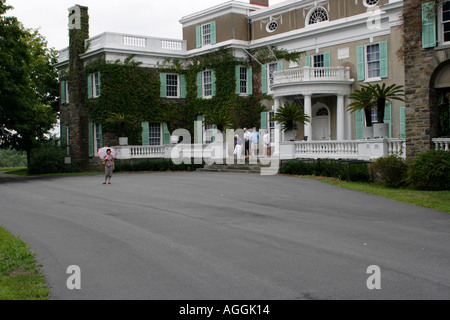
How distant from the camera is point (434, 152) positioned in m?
17.5

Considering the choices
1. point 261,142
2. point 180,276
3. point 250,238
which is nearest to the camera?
point 180,276

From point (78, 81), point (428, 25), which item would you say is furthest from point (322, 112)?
point (78, 81)

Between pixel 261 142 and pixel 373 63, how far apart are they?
8.93 meters

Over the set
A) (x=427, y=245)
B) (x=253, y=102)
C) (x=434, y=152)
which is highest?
(x=253, y=102)

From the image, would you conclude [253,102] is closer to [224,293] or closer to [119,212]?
[119,212]

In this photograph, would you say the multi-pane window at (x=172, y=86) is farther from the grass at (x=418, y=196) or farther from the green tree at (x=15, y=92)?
the grass at (x=418, y=196)

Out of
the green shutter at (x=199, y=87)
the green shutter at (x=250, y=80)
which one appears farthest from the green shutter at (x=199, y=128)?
the green shutter at (x=250, y=80)

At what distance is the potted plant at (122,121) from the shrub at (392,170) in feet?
57.3

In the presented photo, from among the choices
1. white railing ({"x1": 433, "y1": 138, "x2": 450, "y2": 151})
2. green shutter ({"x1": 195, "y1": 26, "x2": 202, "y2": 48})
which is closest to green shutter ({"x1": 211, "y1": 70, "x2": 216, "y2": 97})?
green shutter ({"x1": 195, "y1": 26, "x2": 202, "y2": 48})

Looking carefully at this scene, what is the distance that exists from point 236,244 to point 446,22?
47.0 feet

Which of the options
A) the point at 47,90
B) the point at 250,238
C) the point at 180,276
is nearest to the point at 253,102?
the point at 47,90

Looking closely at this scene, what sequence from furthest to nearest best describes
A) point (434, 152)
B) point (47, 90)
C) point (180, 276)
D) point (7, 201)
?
point (47, 90)
point (434, 152)
point (7, 201)
point (180, 276)

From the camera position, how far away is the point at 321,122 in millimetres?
30547

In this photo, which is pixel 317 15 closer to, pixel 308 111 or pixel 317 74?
pixel 317 74
